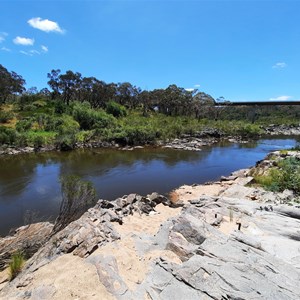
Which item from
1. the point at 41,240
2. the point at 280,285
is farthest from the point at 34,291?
the point at 280,285

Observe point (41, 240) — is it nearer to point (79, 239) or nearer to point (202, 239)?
point (79, 239)

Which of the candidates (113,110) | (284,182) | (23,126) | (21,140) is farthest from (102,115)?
(284,182)

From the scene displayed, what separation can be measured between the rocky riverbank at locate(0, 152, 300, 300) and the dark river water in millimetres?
6369

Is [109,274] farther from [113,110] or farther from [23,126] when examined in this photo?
[113,110]

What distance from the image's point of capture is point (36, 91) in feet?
294

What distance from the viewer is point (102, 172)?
86.7 ft

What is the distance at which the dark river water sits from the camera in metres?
17.7

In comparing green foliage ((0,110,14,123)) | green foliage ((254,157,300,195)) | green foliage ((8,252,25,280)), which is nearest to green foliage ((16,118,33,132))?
green foliage ((0,110,14,123))

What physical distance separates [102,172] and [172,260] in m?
19.7

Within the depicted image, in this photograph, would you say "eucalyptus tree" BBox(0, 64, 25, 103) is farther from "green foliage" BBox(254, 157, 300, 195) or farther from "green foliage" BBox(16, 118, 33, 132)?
"green foliage" BBox(254, 157, 300, 195)

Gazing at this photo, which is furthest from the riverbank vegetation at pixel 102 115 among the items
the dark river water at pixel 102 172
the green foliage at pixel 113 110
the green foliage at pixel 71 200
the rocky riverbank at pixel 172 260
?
the rocky riverbank at pixel 172 260

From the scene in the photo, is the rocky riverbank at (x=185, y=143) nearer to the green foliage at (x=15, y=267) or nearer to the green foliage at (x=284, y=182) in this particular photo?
the green foliage at (x=284, y=182)

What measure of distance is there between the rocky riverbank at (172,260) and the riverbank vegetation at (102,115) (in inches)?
1252

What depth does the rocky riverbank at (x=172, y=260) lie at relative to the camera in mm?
6004
